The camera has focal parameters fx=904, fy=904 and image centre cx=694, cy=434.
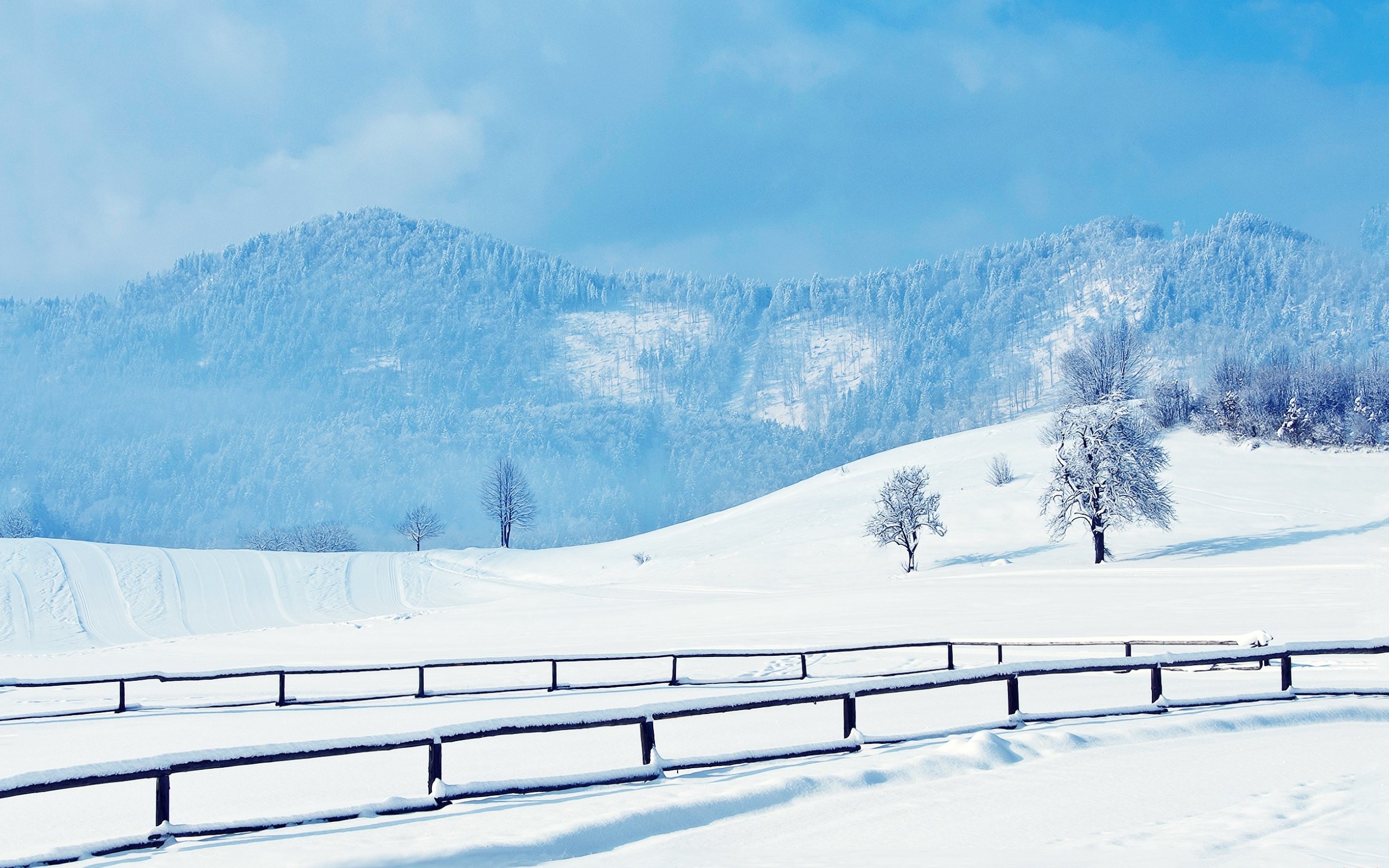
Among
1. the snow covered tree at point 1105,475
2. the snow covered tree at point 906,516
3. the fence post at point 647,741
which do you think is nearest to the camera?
the fence post at point 647,741

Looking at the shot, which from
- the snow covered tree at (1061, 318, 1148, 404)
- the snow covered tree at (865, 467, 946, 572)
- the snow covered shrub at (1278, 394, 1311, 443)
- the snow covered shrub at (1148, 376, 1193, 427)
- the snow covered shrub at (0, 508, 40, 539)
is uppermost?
the snow covered tree at (1061, 318, 1148, 404)

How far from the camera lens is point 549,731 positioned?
901 cm

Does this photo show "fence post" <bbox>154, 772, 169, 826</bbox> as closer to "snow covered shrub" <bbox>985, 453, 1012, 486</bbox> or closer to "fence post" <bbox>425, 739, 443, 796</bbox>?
"fence post" <bbox>425, 739, 443, 796</bbox>

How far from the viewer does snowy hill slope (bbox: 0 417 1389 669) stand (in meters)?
28.7

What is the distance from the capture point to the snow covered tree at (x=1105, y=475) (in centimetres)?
4734

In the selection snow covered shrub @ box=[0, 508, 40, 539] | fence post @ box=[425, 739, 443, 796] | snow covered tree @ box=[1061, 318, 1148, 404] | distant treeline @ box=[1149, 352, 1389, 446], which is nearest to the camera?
fence post @ box=[425, 739, 443, 796]

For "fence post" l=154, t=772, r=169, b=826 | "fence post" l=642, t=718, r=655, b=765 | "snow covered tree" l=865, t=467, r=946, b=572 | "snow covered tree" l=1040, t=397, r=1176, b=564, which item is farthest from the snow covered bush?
"fence post" l=154, t=772, r=169, b=826

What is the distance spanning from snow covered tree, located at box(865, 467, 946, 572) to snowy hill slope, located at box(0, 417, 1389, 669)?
1684 millimetres

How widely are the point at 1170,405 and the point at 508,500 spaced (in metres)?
74.9

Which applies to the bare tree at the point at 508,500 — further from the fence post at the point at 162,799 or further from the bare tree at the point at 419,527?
the fence post at the point at 162,799

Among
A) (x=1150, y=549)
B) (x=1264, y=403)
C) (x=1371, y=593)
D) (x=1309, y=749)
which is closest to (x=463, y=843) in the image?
(x=1309, y=749)

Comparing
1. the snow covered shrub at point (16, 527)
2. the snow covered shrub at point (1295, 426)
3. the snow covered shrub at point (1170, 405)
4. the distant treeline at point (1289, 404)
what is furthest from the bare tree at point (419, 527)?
the snow covered shrub at point (1295, 426)

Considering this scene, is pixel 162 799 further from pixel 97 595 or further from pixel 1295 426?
pixel 1295 426

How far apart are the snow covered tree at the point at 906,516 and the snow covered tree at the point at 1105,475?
647 cm
